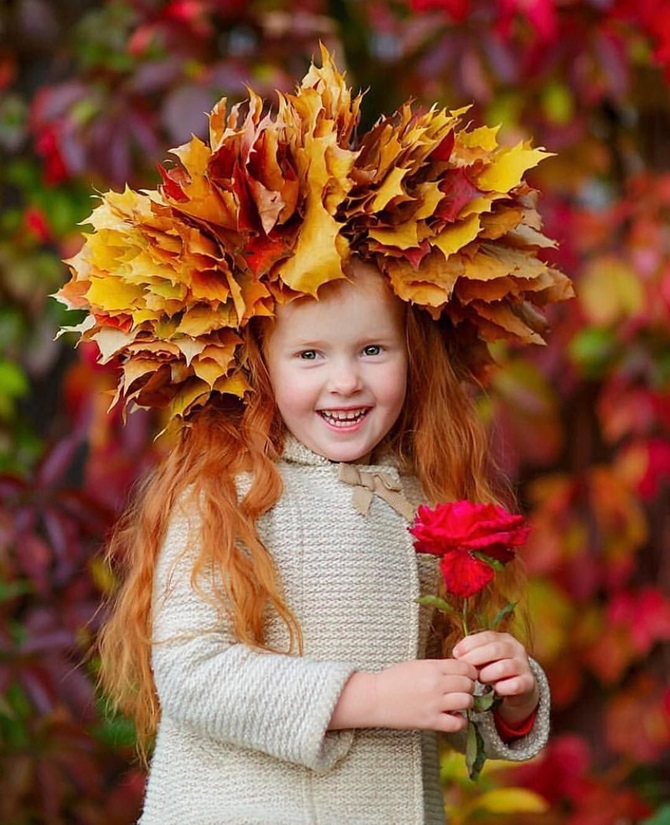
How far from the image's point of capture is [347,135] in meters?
2.13

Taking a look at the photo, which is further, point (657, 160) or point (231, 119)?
point (657, 160)

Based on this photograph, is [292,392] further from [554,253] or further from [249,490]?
[554,253]

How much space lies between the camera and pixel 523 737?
2209 mm

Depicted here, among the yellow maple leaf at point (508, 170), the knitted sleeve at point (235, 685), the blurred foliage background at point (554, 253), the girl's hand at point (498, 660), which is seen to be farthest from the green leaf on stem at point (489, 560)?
Answer: the blurred foliage background at point (554, 253)

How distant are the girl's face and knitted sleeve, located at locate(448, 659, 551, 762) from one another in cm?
39

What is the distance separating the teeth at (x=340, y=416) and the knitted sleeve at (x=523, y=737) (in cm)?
A: 40

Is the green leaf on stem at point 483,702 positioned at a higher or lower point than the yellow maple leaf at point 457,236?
lower

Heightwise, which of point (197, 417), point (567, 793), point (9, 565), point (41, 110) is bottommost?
point (567, 793)

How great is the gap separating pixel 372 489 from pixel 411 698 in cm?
32

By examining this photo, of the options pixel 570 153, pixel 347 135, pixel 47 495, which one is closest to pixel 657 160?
pixel 570 153

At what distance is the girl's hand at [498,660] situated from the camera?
6.62ft

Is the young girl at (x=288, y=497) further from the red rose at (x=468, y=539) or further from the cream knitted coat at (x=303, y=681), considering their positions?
the red rose at (x=468, y=539)

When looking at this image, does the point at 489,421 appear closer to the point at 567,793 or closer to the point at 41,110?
the point at 567,793

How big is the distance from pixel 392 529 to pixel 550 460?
193 centimetres
